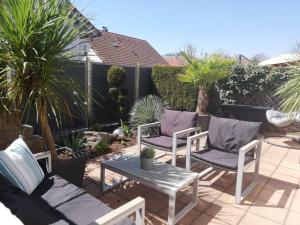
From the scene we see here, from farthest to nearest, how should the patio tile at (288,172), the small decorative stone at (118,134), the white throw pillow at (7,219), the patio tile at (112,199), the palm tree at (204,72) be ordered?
the palm tree at (204,72), the small decorative stone at (118,134), the patio tile at (288,172), the patio tile at (112,199), the white throw pillow at (7,219)

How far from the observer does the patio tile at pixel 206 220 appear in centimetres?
237

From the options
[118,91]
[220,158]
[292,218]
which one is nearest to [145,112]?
[118,91]

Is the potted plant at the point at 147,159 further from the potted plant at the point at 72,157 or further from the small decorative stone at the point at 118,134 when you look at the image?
the small decorative stone at the point at 118,134

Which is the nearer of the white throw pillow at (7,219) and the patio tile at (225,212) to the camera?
the white throw pillow at (7,219)

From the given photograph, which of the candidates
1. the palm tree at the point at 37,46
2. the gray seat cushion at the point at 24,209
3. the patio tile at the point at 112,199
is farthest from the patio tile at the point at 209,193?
the palm tree at the point at 37,46

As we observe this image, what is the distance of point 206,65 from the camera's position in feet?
18.1

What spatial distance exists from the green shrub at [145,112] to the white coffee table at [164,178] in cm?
266

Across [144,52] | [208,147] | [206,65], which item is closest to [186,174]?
[208,147]

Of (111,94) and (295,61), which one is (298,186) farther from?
(111,94)

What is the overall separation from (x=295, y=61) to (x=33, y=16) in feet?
13.6

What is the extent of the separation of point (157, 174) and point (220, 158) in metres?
0.95

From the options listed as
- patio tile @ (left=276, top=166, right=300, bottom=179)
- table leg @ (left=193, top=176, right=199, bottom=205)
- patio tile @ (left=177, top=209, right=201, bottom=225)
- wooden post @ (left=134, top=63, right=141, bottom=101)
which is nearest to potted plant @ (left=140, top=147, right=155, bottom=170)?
table leg @ (left=193, top=176, right=199, bottom=205)

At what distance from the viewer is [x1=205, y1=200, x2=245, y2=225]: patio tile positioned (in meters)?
2.45

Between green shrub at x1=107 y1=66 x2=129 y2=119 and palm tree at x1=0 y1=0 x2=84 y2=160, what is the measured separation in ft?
9.92
